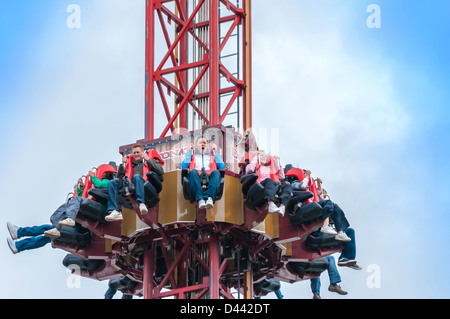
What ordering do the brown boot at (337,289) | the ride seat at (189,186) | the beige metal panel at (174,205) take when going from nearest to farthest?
the ride seat at (189,186) → the beige metal panel at (174,205) → the brown boot at (337,289)

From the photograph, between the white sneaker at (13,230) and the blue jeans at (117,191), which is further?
the white sneaker at (13,230)

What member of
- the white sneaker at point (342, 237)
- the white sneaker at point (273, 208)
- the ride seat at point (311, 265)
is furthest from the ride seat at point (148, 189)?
Result: the ride seat at point (311, 265)

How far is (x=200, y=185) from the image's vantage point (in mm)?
45000

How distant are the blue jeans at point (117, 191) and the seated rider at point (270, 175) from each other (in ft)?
10.4

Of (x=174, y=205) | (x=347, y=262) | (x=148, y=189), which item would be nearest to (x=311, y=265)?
(x=347, y=262)

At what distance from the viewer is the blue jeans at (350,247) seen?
159 feet

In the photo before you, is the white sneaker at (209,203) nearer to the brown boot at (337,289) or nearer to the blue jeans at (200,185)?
the blue jeans at (200,185)

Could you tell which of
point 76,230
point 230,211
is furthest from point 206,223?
point 76,230

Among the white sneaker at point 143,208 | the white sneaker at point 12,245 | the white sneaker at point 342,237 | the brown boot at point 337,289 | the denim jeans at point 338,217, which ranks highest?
the denim jeans at point 338,217

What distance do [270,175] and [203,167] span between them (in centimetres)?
199

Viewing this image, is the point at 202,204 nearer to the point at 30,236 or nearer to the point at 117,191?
the point at 117,191

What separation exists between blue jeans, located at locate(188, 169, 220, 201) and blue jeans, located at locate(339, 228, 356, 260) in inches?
208

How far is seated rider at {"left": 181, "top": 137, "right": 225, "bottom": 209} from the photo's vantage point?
44.9 meters

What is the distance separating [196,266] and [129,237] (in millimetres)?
2560
